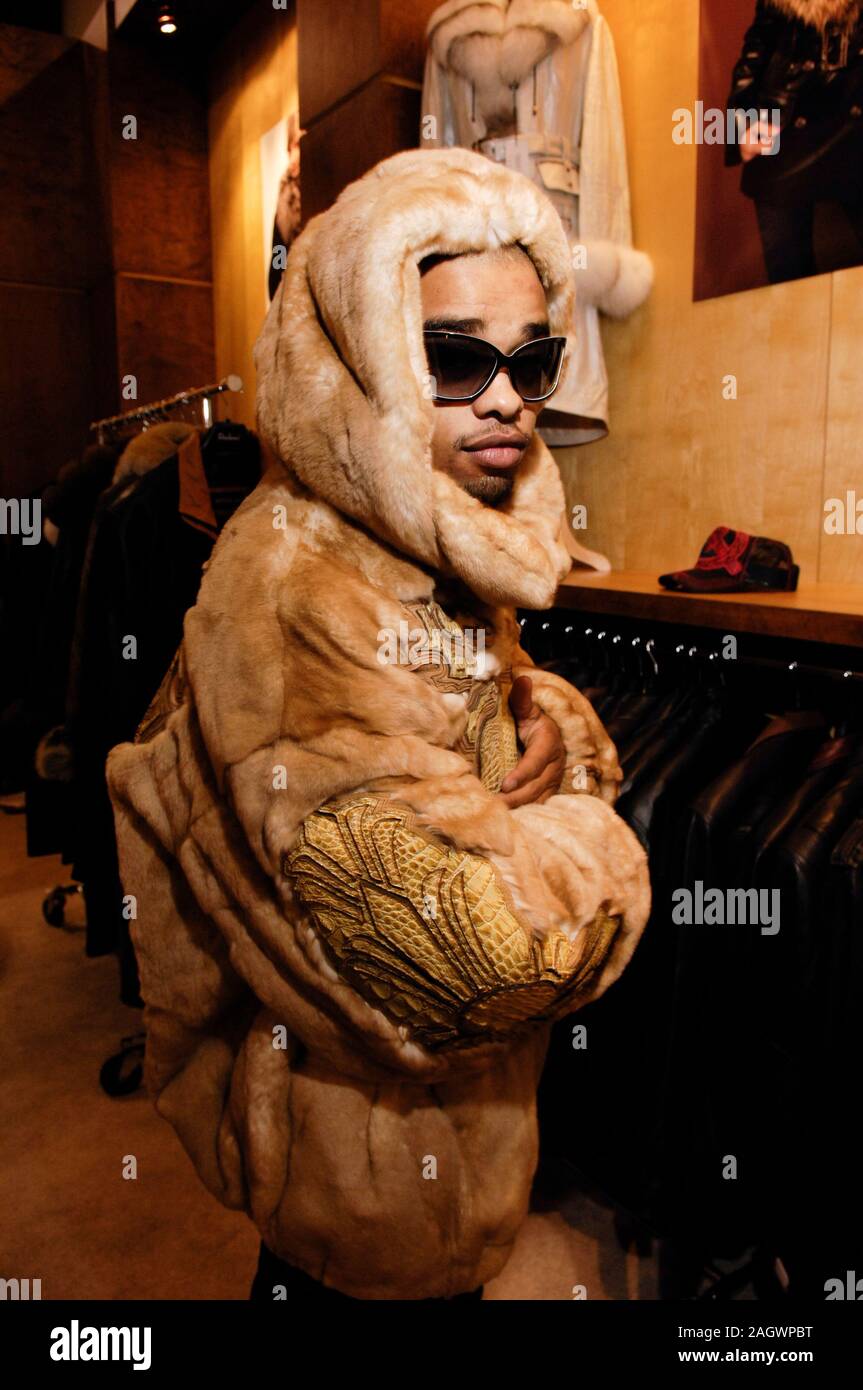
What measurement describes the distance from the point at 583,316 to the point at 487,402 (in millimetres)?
1509

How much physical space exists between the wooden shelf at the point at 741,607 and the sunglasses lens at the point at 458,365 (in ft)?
2.75

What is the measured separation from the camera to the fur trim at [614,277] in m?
2.31

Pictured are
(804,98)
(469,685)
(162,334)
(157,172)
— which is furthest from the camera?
(162,334)

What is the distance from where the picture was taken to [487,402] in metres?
1.04

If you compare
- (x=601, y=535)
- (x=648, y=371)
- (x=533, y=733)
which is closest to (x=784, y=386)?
(x=648, y=371)

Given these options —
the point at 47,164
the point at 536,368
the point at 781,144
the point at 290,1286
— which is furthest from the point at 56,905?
the point at 47,164

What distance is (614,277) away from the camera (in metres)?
2.33

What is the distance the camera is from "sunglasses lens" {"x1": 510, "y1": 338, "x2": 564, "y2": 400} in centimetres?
107

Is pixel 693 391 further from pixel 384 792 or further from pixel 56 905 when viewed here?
pixel 56 905

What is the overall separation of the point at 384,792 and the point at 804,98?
2001 mm

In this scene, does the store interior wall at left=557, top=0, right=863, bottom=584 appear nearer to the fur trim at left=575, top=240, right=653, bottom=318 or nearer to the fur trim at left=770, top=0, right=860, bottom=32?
the fur trim at left=575, top=240, right=653, bottom=318

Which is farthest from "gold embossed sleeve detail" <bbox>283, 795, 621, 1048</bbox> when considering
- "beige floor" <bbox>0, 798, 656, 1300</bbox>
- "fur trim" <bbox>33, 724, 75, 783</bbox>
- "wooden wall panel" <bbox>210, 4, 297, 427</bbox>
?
"wooden wall panel" <bbox>210, 4, 297, 427</bbox>
